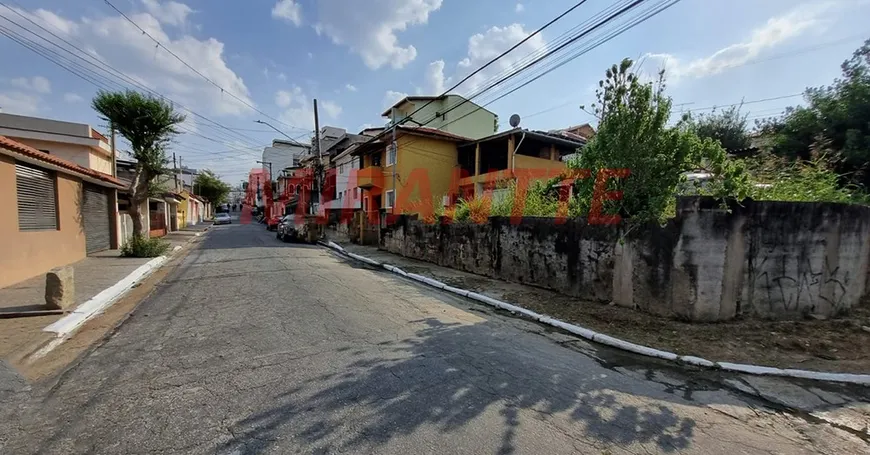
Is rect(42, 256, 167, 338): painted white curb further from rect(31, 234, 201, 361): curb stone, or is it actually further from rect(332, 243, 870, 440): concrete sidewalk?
rect(332, 243, 870, 440): concrete sidewalk

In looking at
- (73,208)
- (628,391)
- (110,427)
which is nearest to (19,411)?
(110,427)

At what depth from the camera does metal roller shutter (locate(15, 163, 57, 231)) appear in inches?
330

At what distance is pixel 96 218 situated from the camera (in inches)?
528

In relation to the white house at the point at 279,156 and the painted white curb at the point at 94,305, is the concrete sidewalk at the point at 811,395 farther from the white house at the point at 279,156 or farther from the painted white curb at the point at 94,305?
the white house at the point at 279,156

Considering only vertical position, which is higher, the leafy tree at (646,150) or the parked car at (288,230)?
the leafy tree at (646,150)

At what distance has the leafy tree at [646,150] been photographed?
614 cm

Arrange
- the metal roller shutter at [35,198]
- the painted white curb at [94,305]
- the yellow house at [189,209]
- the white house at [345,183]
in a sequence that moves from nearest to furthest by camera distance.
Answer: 1. the painted white curb at [94,305]
2. the metal roller shutter at [35,198]
3. the white house at [345,183]
4. the yellow house at [189,209]

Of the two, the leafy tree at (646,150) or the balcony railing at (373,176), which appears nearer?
the leafy tree at (646,150)

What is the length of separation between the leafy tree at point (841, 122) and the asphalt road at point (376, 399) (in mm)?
9278

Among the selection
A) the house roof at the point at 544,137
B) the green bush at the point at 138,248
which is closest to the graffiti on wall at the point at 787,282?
the house roof at the point at 544,137

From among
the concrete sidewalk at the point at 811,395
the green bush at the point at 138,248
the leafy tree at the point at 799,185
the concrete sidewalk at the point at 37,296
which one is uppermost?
the leafy tree at the point at 799,185

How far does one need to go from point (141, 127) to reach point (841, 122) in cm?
2154

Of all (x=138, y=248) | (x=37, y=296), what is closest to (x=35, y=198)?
(x=138, y=248)

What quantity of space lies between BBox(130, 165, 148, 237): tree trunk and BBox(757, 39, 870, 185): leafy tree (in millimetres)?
20868
